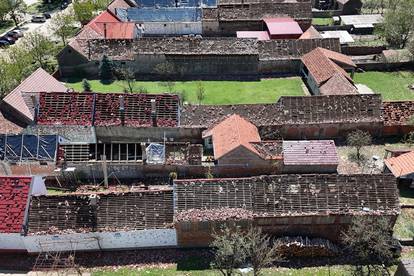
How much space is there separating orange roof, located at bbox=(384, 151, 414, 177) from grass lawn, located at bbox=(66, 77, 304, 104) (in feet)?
51.7

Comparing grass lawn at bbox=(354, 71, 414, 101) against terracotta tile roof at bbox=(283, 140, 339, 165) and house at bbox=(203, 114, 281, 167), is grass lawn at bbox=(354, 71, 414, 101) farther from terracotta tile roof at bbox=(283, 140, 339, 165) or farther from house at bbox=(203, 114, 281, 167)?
house at bbox=(203, 114, 281, 167)

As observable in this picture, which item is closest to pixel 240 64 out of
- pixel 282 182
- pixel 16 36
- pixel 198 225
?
pixel 282 182

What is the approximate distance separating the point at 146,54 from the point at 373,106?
27.8 m

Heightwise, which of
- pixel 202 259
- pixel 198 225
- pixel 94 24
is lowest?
pixel 202 259

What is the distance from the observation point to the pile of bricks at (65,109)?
42.8 metres

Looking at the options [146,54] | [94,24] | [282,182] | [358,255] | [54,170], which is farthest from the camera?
[94,24]

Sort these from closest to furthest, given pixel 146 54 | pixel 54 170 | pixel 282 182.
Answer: pixel 282 182 < pixel 54 170 < pixel 146 54

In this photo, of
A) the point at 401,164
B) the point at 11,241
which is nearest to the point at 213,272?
the point at 11,241

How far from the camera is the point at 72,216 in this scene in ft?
107

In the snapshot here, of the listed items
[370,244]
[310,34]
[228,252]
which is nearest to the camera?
[228,252]

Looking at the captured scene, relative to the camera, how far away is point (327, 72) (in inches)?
1973

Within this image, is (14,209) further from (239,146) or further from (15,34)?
(15,34)

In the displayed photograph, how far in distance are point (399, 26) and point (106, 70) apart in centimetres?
3912

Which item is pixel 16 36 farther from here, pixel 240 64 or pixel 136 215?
pixel 136 215
